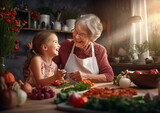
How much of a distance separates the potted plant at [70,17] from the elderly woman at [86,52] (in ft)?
7.69

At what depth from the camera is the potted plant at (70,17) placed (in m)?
4.87

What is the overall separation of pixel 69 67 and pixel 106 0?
12.0ft

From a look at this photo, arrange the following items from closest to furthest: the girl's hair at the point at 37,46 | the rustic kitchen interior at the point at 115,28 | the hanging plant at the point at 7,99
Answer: the hanging plant at the point at 7,99 < the girl's hair at the point at 37,46 < the rustic kitchen interior at the point at 115,28

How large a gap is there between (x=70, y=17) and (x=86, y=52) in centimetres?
270

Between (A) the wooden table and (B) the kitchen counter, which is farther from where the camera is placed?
(B) the kitchen counter

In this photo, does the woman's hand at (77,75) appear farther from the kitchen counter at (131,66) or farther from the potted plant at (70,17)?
the potted plant at (70,17)

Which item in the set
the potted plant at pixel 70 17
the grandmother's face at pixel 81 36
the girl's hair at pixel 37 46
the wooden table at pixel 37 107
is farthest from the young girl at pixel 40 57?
the potted plant at pixel 70 17

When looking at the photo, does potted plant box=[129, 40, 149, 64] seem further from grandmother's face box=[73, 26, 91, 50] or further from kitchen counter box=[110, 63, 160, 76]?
A: grandmother's face box=[73, 26, 91, 50]

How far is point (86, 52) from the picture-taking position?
2.49m

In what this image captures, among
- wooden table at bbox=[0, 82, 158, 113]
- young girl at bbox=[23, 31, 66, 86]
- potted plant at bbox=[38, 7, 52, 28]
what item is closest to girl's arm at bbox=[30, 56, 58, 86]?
young girl at bbox=[23, 31, 66, 86]

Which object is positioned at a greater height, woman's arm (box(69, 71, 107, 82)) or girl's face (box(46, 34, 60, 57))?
girl's face (box(46, 34, 60, 57))

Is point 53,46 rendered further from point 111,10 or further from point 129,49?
point 111,10

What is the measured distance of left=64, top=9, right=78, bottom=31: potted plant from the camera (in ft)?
16.0

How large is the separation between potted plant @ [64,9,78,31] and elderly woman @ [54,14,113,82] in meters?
2.34
